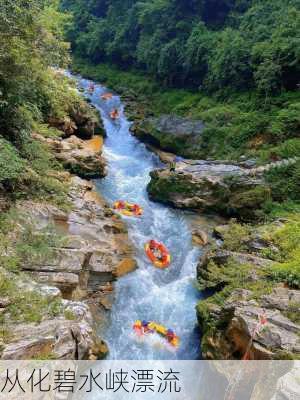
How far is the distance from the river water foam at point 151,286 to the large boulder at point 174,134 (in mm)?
2979

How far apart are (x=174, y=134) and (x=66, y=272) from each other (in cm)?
1338

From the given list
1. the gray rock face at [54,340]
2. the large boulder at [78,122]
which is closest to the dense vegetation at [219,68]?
the large boulder at [78,122]

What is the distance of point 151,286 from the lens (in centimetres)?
1166

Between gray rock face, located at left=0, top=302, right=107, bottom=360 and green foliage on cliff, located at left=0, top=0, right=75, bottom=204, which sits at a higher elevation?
green foliage on cliff, located at left=0, top=0, right=75, bottom=204

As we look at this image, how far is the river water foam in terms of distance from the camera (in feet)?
32.2

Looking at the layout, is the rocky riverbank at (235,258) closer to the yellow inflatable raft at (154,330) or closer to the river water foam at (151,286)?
the river water foam at (151,286)

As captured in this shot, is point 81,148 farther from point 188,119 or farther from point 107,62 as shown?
point 107,62

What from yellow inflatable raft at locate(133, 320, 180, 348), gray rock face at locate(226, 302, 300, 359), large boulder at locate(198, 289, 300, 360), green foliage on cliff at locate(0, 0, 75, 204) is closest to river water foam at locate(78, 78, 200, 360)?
yellow inflatable raft at locate(133, 320, 180, 348)

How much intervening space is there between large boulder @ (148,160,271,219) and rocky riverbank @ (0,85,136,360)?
295cm

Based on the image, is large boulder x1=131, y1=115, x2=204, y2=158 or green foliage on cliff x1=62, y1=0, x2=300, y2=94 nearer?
green foliage on cliff x1=62, y1=0, x2=300, y2=94

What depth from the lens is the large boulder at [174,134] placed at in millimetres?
20922

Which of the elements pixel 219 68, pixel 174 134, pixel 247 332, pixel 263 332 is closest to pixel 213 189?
pixel 174 134

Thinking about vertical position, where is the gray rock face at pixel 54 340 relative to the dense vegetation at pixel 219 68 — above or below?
below

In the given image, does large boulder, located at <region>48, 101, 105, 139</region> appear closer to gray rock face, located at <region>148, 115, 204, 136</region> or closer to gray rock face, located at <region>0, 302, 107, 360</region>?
gray rock face, located at <region>148, 115, 204, 136</region>
